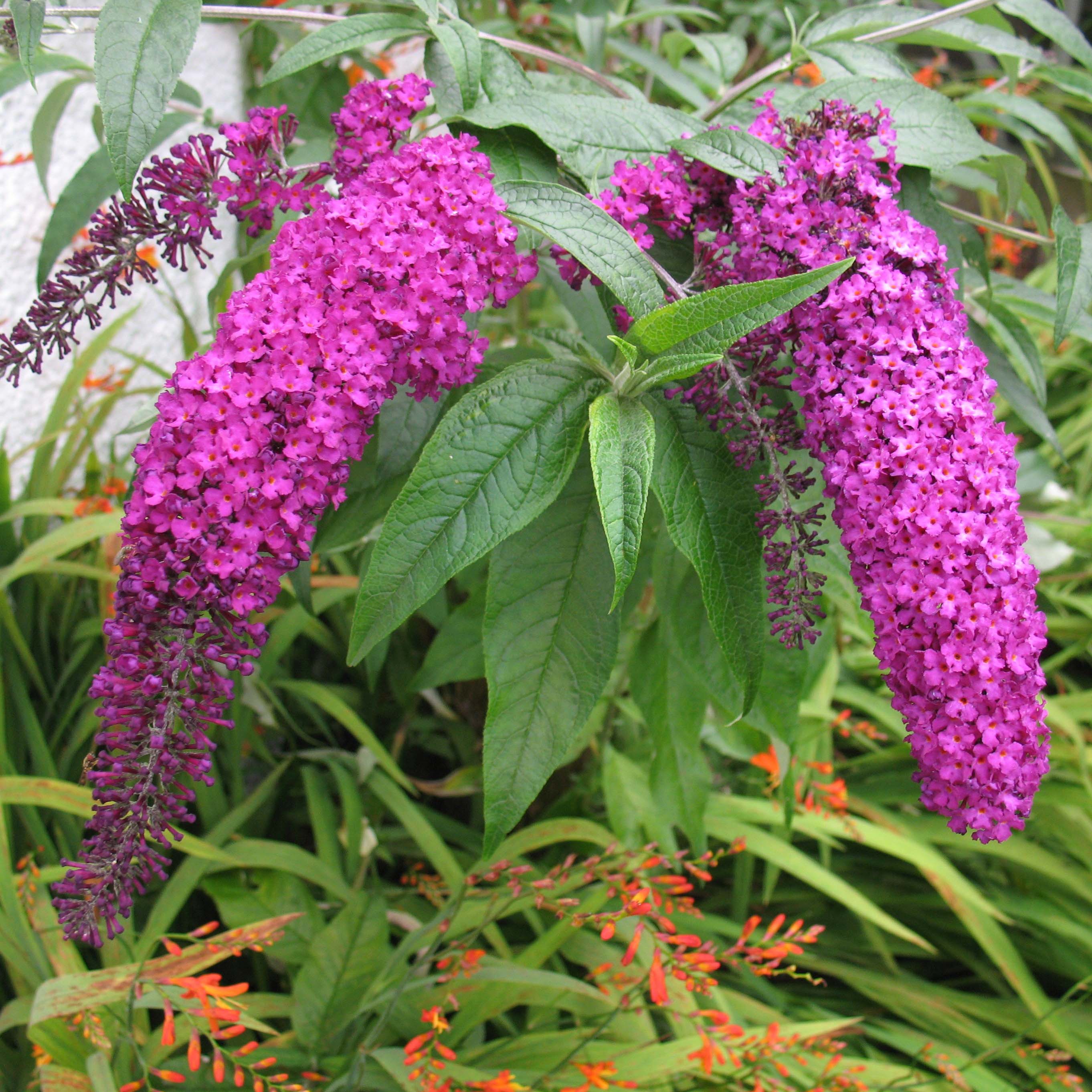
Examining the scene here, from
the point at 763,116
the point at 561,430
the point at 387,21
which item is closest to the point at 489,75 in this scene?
the point at 387,21

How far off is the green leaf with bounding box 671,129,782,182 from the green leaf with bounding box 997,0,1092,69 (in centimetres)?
40

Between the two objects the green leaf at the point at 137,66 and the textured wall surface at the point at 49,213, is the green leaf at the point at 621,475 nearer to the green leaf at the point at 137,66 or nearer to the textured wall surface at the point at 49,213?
the green leaf at the point at 137,66

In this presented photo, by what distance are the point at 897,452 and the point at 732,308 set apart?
0.15 metres

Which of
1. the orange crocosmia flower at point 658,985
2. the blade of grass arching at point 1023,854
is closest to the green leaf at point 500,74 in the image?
the orange crocosmia flower at point 658,985

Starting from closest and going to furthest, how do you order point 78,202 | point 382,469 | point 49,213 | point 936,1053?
point 382,469, point 78,202, point 936,1053, point 49,213

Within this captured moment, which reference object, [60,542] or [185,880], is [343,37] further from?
[185,880]

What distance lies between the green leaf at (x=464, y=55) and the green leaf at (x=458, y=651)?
0.64 m

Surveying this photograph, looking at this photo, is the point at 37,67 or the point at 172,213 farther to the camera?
the point at 37,67

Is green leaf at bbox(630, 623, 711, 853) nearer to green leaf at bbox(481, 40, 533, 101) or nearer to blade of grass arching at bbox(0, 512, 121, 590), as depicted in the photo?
green leaf at bbox(481, 40, 533, 101)

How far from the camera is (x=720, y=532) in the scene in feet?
2.26

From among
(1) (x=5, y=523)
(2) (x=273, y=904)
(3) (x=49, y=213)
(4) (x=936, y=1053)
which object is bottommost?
(4) (x=936, y=1053)

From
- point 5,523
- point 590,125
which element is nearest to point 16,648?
point 5,523

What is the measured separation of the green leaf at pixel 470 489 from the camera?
0.61m

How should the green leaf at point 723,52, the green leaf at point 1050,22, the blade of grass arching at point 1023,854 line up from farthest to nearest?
1. the blade of grass arching at point 1023,854
2. the green leaf at point 723,52
3. the green leaf at point 1050,22
